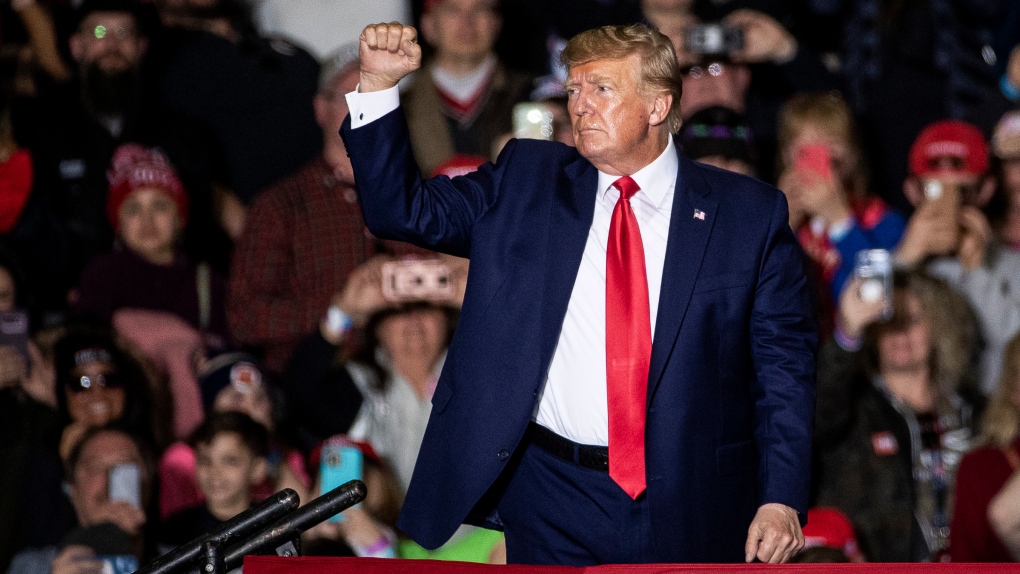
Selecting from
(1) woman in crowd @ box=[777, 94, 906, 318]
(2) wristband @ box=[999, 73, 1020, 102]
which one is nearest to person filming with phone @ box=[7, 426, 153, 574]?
(1) woman in crowd @ box=[777, 94, 906, 318]

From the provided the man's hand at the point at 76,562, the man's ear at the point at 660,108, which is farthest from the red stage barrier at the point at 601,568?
the man's hand at the point at 76,562

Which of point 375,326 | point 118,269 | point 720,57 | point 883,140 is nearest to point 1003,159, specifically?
point 883,140

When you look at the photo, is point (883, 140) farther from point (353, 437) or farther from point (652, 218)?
point (652, 218)

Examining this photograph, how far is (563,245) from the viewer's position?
282cm

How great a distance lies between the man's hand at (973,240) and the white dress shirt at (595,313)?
282 centimetres

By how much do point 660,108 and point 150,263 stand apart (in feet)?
9.90

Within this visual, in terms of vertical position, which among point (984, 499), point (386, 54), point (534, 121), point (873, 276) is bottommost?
point (984, 499)

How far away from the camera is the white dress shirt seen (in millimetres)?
2783

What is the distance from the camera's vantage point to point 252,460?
15.5ft

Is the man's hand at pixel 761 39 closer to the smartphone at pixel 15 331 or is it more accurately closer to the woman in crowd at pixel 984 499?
the woman in crowd at pixel 984 499

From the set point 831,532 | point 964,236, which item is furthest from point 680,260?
point 964,236

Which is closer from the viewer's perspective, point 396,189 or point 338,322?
point 396,189

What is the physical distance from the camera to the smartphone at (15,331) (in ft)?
16.4

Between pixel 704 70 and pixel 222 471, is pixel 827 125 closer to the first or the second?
pixel 704 70
